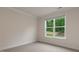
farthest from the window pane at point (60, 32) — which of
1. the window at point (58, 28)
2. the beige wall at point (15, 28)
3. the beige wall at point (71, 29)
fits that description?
the beige wall at point (15, 28)

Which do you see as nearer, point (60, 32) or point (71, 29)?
point (71, 29)

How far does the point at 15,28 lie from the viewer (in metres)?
3.42

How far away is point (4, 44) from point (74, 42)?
266 cm

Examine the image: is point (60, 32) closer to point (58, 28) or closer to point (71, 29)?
point (58, 28)

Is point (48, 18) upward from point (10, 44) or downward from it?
upward

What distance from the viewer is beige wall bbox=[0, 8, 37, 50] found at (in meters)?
2.99

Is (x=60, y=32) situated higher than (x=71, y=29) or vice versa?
(x=71, y=29)

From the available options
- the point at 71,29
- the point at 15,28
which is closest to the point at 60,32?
the point at 71,29

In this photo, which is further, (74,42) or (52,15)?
(52,15)

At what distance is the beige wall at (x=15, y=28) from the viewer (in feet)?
9.81

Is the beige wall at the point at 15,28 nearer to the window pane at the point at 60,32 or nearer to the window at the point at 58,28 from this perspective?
the window at the point at 58,28
